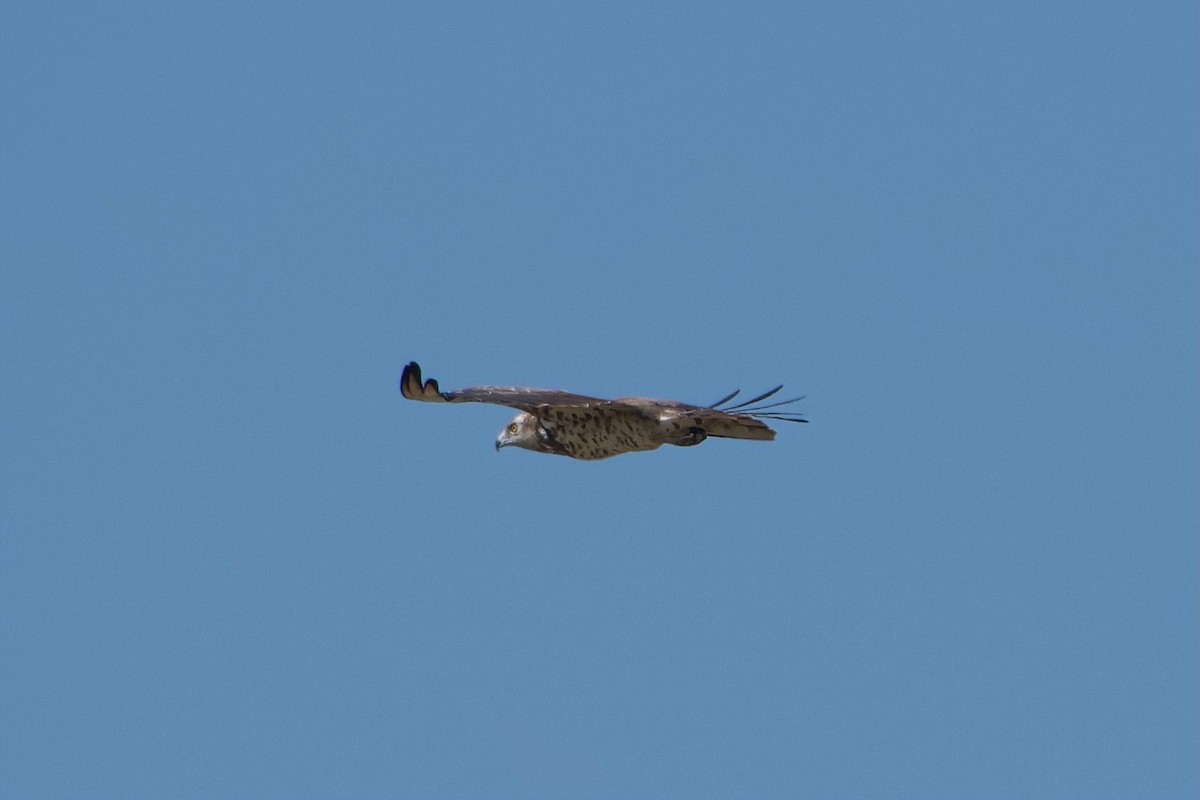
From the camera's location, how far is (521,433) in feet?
72.5

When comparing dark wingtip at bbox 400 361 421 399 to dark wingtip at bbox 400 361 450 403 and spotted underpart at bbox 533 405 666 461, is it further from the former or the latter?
spotted underpart at bbox 533 405 666 461

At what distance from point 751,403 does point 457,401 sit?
9.53ft

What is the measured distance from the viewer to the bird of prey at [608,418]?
20.0 metres

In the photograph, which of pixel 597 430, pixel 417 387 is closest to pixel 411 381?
pixel 417 387

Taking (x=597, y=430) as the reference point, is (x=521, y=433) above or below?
above

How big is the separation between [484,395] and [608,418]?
1.30m

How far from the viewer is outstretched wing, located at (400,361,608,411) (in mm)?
19875

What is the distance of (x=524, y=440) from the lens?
72.4ft

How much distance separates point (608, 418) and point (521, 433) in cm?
159

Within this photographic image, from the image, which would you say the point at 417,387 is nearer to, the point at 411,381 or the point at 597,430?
the point at 411,381

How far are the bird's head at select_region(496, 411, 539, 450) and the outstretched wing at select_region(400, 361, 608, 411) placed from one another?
71 centimetres

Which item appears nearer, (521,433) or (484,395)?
(484,395)

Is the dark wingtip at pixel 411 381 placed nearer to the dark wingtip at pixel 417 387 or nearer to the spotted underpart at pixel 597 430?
the dark wingtip at pixel 417 387

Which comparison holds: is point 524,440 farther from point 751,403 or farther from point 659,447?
point 751,403
